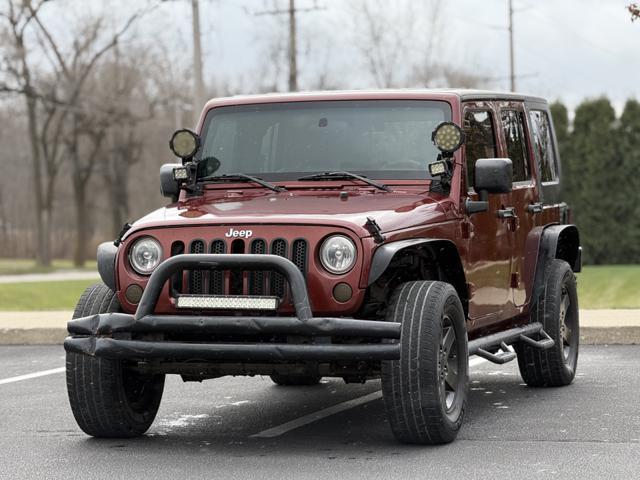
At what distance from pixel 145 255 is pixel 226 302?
0.62 metres

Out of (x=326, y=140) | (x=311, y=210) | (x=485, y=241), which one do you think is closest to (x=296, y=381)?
(x=485, y=241)

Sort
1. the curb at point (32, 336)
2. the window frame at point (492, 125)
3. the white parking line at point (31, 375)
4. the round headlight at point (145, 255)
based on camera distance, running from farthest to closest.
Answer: the curb at point (32, 336) → the white parking line at point (31, 375) → the window frame at point (492, 125) → the round headlight at point (145, 255)

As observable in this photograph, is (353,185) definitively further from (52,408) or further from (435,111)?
(52,408)

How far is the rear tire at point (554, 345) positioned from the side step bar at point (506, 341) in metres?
0.13

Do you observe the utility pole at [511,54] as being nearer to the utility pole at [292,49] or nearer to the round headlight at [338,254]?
the utility pole at [292,49]

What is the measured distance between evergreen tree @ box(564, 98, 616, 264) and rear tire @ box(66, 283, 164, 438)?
23.6 m

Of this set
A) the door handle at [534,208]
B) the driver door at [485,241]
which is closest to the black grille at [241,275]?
the driver door at [485,241]

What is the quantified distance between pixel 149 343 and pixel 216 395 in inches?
112

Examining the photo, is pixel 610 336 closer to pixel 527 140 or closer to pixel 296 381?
pixel 527 140

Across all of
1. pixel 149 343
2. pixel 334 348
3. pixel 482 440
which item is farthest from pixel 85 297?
pixel 482 440

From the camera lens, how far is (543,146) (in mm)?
10508

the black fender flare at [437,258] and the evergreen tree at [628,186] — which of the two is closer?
the black fender flare at [437,258]

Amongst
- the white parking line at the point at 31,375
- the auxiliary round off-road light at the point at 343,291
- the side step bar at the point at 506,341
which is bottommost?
the white parking line at the point at 31,375

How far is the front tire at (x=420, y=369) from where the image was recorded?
7.05 metres
